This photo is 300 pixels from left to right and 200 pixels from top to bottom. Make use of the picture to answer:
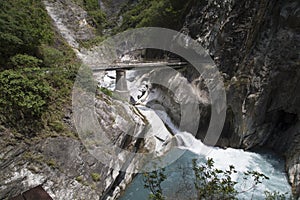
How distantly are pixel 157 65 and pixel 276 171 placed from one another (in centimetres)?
1039

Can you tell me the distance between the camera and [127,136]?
9914mm

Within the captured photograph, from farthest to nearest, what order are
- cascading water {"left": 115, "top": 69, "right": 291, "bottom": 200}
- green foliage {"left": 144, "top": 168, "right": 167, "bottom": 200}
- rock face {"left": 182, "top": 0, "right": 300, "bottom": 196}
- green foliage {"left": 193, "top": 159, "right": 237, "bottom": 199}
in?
rock face {"left": 182, "top": 0, "right": 300, "bottom": 196}, cascading water {"left": 115, "top": 69, "right": 291, "bottom": 200}, green foliage {"left": 193, "top": 159, "right": 237, "bottom": 199}, green foliage {"left": 144, "top": 168, "right": 167, "bottom": 200}

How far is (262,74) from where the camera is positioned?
11.7 metres

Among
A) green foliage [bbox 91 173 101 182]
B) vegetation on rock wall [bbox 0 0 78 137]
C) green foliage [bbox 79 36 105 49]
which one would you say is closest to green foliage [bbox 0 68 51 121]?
vegetation on rock wall [bbox 0 0 78 137]

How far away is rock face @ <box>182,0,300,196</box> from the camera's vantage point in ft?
35.8

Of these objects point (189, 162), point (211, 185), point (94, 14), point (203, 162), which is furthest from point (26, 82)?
point (94, 14)

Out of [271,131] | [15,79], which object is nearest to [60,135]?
[15,79]

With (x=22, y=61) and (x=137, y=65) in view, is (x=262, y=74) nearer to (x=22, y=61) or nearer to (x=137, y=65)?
(x=137, y=65)

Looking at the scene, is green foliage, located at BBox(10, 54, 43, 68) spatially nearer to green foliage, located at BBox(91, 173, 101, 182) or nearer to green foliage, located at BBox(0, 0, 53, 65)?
green foliage, located at BBox(0, 0, 53, 65)

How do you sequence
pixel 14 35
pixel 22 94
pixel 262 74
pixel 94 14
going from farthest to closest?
pixel 94 14
pixel 262 74
pixel 14 35
pixel 22 94

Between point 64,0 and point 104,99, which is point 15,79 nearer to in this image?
point 104,99

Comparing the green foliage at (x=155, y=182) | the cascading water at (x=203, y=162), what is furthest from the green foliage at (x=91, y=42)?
the green foliage at (x=155, y=182)

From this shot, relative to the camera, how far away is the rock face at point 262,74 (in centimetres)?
1090

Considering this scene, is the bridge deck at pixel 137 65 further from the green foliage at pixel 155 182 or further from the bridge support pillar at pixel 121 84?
the green foliage at pixel 155 182
